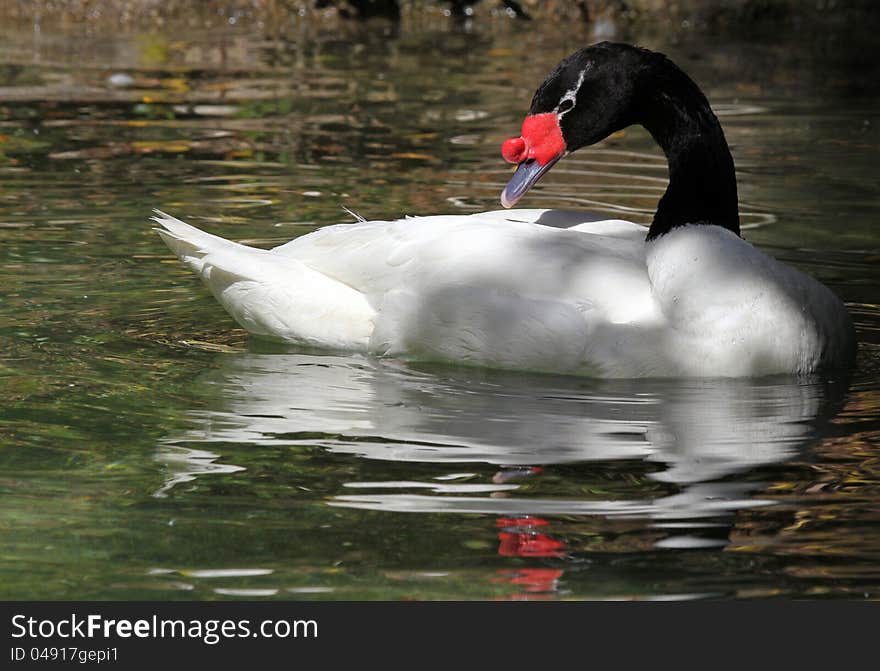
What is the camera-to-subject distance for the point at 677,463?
4770 millimetres

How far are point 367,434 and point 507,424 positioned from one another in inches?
18.1

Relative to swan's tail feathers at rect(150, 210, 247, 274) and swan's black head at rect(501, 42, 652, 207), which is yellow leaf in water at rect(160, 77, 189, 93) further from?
swan's black head at rect(501, 42, 652, 207)

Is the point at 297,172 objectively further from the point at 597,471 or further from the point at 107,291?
the point at 597,471

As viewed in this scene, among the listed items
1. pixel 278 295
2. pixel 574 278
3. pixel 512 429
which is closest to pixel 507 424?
pixel 512 429

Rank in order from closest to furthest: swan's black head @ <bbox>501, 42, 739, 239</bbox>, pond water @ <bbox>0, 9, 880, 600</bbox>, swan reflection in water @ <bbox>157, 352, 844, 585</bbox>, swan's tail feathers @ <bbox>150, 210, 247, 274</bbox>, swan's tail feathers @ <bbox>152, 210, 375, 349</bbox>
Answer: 1. pond water @ <bbox>0, 9, 880, 600</bbox>
2. swan reflection in water @ <bbox>157, 352, 844, 585</bbox>
3. swan's black head @ <bbox>501, 42, 739, 239</bbox>
4. swan's tail feathers @ <bbox>152, 210, 375, 349</bbox>
5. swan's tail feathers @ <bbox>150, 210, 247, 274</bbox>

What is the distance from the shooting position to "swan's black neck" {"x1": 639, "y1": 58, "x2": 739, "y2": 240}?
6.01 meters

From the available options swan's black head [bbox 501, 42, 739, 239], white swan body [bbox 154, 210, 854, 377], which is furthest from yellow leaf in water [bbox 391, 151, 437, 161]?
swan's black head [bbox 501, 42, 739, 239]

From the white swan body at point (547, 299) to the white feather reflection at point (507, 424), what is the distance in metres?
0.10

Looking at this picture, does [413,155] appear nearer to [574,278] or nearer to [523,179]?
[523,179]

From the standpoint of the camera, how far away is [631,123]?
600 centimetres

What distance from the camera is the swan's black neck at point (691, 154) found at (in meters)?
6.01

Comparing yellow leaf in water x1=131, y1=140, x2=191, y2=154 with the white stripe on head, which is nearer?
the white stripe on head

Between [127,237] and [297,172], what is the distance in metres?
2.29

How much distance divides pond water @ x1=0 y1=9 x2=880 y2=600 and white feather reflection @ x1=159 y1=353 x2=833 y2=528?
0.01 m
